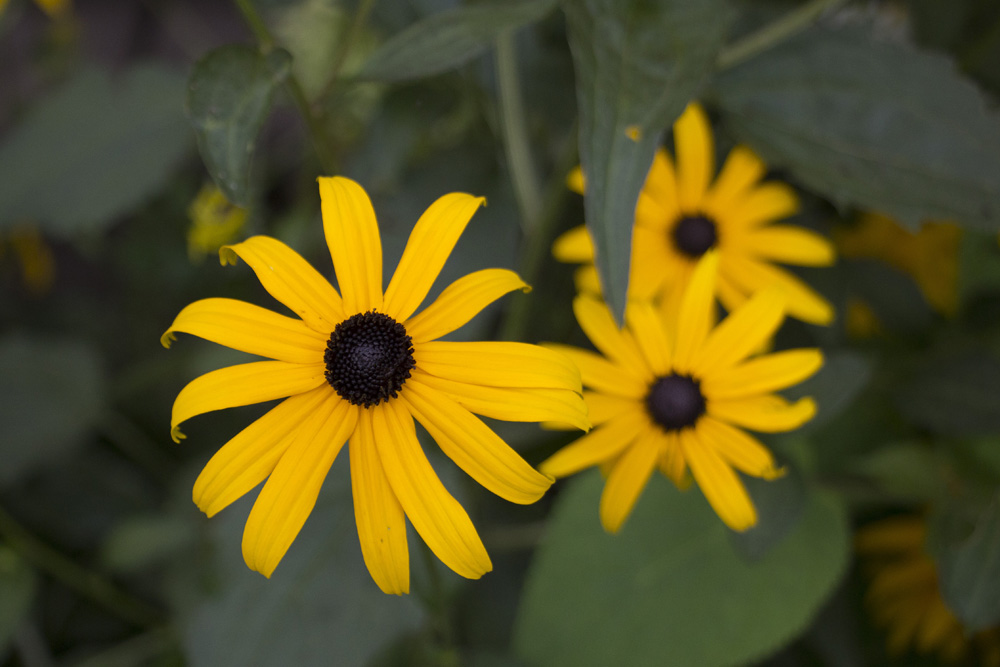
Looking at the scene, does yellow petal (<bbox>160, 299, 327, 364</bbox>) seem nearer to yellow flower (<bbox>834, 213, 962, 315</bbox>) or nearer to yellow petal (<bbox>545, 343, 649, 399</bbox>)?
yellow petal (<bbox>545, 343, 649, 399</bbox>)

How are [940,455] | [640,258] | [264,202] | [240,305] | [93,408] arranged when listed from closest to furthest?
1. [240,305]
2. [640,258]
3. [940,455]
4. [93,408]
5. [264,202]

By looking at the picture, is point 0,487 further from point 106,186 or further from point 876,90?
point 876,90

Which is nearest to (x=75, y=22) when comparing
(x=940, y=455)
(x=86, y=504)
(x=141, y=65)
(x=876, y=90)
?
(x=141, y=65)

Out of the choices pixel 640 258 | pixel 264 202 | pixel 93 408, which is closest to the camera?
pixel 640 258

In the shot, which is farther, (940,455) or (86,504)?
(86,504)

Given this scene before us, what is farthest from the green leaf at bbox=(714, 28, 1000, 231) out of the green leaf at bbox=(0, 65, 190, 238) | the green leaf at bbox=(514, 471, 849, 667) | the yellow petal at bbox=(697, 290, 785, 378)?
the green leaf at bbox=(0, 65, 190, 238)

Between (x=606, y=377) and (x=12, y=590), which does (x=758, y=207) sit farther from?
(x=12, y=590)

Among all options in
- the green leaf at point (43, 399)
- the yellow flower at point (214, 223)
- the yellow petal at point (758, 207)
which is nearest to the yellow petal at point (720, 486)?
the yellow petal at point (758, 207)

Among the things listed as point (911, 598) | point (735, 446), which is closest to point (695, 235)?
point (735, 446)
